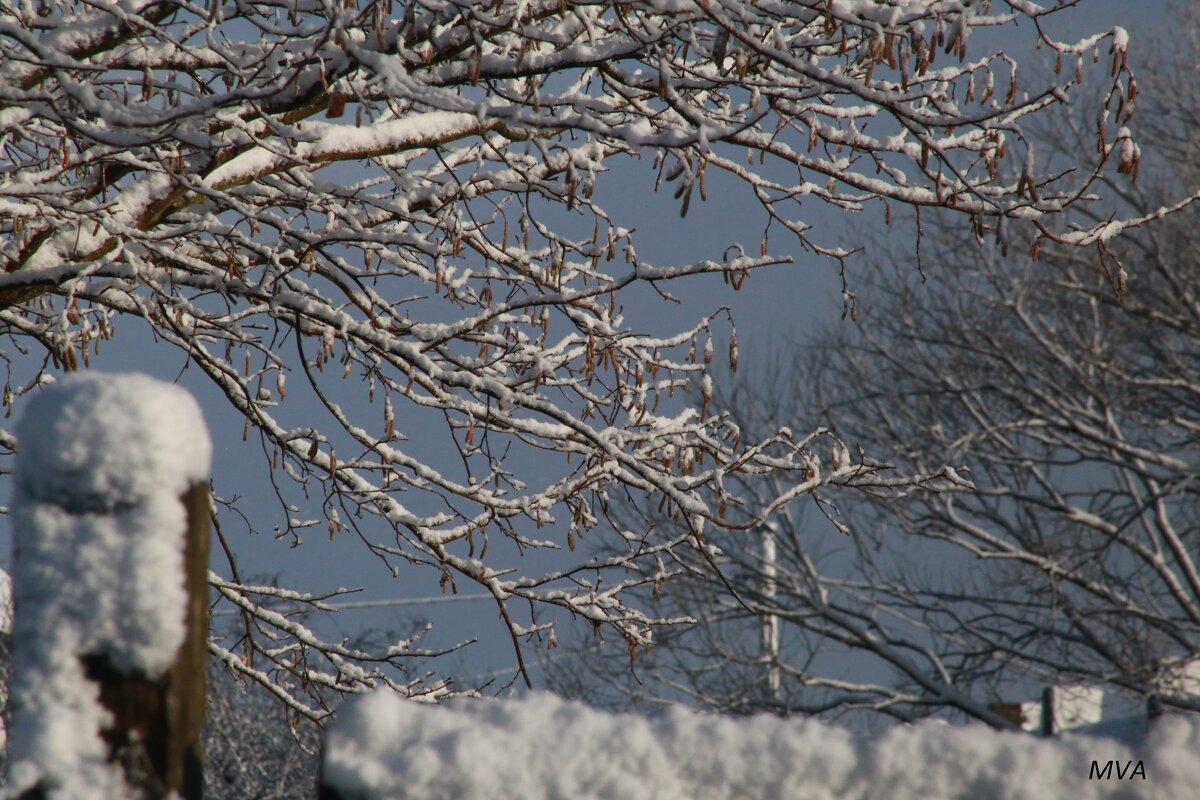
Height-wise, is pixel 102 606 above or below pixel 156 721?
above

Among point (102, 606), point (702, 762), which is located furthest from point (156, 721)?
point (702, 762)

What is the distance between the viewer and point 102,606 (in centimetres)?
144

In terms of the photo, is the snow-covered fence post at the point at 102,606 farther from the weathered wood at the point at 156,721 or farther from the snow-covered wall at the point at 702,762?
the snow-covered wall at the point at 702,762

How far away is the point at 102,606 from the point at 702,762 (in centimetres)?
81

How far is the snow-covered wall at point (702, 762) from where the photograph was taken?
131 centimetres

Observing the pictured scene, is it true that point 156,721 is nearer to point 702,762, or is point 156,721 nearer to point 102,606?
point 102,606

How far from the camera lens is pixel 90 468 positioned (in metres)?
1.44

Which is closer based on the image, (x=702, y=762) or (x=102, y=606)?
(x=702, y=762)

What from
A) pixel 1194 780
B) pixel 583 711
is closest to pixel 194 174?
pixel 583 711

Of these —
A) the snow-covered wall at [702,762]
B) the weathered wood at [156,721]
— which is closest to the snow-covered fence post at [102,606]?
the weathered wood at [156,721]

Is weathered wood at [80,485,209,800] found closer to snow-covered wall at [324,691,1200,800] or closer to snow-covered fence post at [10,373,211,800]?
snow-covered fence post at [10,373,211,800]

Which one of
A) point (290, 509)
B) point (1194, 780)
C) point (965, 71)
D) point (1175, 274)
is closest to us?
point (1194, 780)

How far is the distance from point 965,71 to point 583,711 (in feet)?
11.8

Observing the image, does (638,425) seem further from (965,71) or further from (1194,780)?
(1194,780)
